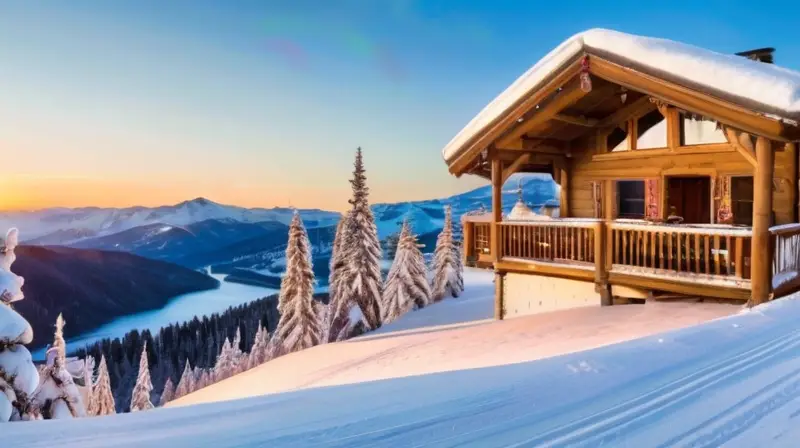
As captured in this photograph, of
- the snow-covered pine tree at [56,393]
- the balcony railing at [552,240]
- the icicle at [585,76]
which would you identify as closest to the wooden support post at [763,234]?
the balcony railing at [552,240]

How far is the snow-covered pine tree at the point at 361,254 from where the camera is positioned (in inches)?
1184

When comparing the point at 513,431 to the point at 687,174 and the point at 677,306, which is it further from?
the point at 687,174

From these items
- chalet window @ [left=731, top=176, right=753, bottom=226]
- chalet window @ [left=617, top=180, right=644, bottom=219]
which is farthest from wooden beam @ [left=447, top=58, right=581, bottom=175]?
chalet window @ [left=731, top=176, right=753, bottom=226]

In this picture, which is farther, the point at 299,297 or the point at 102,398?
the point at 102,398

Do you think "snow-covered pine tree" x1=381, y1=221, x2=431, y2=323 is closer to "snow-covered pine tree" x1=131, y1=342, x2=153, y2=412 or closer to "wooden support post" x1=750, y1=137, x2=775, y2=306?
"snow-covered pine tree" x1=131, y1=342, x2=153, y2=412

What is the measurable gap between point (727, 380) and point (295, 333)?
94.4 feet

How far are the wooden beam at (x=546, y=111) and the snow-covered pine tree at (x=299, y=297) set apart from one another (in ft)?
65.0

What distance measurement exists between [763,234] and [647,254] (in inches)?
92.3

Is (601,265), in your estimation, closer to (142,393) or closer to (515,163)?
(515,163)

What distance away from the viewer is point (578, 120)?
509 inches

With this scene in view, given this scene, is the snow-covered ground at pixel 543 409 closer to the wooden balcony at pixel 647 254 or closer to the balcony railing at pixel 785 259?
the wooden balcony at pixel 647 254

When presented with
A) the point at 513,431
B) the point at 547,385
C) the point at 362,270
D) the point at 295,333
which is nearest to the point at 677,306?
the point at 547,385

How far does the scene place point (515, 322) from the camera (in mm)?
11023

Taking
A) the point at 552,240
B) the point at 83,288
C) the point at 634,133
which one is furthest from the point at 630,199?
the point at 83,288
